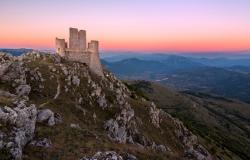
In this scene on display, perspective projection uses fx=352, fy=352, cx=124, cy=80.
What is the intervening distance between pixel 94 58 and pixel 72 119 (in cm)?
4680

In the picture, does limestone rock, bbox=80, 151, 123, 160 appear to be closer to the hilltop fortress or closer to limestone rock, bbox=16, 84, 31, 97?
limestone rock, bbox=16, 84, 31, 97

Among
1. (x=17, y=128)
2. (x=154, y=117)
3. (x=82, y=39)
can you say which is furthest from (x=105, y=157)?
(x=82, y=39)

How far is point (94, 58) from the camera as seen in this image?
110188 millimetres

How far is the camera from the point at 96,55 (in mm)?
110562

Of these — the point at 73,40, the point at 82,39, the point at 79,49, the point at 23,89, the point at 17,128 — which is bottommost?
the point at 23,89

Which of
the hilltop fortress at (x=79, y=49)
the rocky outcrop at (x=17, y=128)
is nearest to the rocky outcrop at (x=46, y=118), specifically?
the rocky outcrop at (x=17, y=128)

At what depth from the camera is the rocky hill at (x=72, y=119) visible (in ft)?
122

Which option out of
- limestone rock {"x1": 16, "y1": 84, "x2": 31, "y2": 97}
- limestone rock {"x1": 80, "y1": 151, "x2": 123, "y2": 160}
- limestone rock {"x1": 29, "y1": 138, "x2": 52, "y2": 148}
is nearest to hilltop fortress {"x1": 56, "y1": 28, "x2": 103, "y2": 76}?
limestone rock {"x1": 16, "y1": 84, "x2": 31, "y2": 97}

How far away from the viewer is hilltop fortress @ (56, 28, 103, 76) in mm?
105562

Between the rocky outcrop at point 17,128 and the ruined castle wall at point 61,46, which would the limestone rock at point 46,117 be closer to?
the rocky outcrop at point 17,128

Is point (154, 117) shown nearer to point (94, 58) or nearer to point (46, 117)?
point (94, 58)

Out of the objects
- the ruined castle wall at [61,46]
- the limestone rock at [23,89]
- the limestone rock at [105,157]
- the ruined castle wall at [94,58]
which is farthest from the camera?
the ruined castle wall at [94,58]

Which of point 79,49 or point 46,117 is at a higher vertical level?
point 79,49

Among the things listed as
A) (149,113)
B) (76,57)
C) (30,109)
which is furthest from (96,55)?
(30,109)
